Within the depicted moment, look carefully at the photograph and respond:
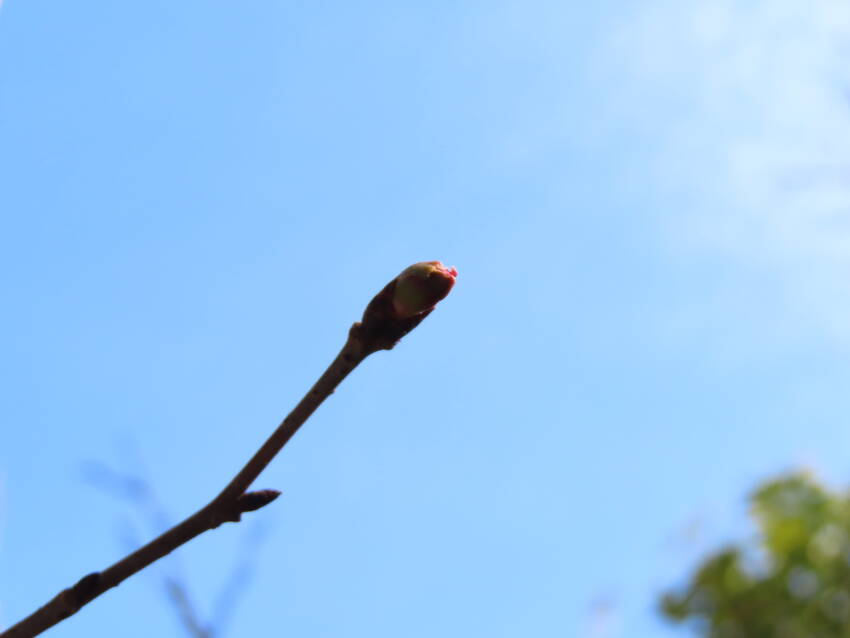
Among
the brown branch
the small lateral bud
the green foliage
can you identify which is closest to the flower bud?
the brown branch

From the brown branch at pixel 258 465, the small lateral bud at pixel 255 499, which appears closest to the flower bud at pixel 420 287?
the brown branch at pixel 258 465

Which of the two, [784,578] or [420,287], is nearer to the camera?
[420,287]

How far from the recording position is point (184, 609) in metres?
1.93

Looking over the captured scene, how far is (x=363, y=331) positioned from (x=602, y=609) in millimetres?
2411

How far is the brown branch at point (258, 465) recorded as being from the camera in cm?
97

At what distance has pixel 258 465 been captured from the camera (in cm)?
98

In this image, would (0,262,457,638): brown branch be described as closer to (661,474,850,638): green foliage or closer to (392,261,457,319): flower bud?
(392,261,457,319): flower bud

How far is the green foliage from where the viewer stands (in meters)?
6.91

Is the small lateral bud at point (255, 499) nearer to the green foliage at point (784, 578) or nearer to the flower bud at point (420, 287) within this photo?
the flower bud at point (420, 287)

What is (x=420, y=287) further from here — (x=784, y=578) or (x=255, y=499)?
(x=784, y=578)

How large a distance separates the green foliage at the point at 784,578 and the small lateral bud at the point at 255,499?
23.1 ft

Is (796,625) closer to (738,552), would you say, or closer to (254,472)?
(738,552)

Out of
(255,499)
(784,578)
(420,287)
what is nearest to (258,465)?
(255,499)

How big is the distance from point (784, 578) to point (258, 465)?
727 cm
